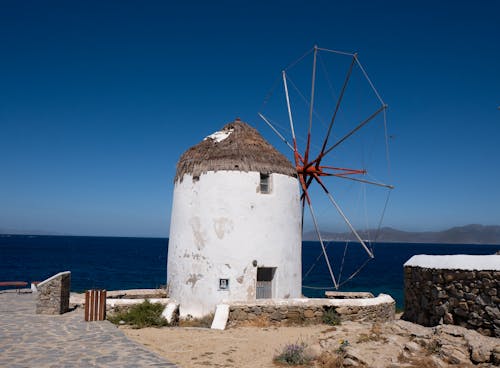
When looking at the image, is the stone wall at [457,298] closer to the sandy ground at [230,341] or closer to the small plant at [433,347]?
the small plant at [433,347]

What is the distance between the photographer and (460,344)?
809 centimetres

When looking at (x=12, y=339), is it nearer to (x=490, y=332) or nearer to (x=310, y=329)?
(x=310, y=329)

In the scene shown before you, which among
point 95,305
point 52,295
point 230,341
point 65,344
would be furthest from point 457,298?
point 52,295

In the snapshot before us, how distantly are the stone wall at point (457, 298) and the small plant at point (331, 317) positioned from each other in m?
2.26

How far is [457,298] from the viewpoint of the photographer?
30.7 ft

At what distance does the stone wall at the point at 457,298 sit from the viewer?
8.70 m

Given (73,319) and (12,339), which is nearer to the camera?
(12,339)

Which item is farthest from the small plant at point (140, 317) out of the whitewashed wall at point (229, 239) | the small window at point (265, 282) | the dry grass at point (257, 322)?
the small window at point (265, 282)

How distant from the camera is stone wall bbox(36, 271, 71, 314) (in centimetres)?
1309

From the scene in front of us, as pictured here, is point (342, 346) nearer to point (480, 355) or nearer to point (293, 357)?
point (293, 357)

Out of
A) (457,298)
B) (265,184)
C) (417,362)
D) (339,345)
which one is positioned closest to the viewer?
(417,362)

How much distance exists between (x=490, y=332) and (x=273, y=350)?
4.44 metres

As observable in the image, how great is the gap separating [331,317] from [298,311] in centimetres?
97

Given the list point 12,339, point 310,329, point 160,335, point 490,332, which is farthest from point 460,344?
point 12,339
